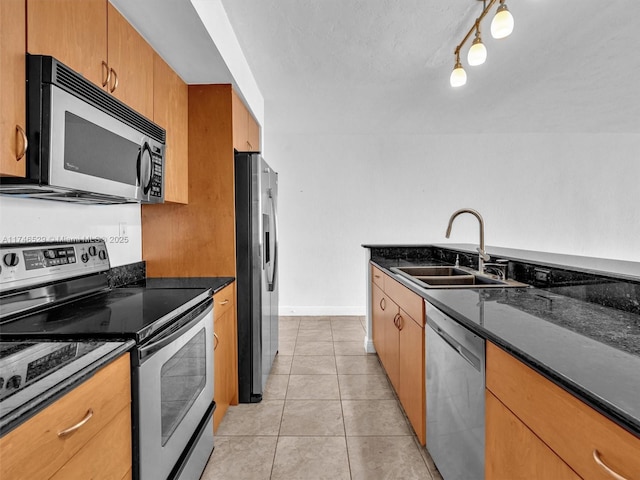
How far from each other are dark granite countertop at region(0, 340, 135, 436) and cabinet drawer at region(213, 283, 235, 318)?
0.89 m

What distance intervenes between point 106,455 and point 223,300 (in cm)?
118

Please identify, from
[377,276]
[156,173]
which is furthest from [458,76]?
[156,173]

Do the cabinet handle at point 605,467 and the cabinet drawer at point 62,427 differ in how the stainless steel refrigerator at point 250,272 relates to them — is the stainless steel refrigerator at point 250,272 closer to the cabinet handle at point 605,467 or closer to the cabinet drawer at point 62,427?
the cabinet drawer at point 62,427

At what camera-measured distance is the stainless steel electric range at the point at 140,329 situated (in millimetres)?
1118

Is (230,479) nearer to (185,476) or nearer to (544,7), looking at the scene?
(185,476)

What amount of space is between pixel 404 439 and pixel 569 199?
4585 millimetres

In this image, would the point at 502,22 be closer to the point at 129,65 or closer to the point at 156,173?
the point at 129,65

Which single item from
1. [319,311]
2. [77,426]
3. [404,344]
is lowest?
[319,311]

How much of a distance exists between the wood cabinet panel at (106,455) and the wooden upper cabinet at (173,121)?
51.0 inches

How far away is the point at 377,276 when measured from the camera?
3.05 m

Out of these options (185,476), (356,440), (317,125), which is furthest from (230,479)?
(317,125)

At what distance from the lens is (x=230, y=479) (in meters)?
1.70

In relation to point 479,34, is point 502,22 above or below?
below

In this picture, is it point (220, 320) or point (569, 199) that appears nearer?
point (220, 320)
